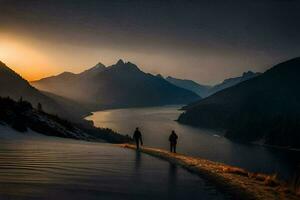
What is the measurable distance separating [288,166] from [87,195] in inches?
6319

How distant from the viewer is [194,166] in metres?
30.4

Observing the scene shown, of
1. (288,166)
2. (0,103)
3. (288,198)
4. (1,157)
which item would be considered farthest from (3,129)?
(288,166)

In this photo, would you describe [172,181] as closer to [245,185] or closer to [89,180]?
[245,185]

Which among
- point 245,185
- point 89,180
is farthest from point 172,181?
point 89,180

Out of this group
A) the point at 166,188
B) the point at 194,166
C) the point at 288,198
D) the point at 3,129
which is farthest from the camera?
the point at 3,129

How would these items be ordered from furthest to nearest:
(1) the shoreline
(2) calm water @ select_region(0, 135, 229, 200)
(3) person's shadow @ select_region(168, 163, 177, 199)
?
(1) the shoreline → (3) person's shadow @ select_region(168, 163, 177, 199) → (2) calm water @ select_region(0, 135, 229, 200)

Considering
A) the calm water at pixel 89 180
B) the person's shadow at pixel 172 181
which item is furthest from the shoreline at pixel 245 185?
the person's shadow at pixel 172 181

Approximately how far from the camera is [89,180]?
786 inches

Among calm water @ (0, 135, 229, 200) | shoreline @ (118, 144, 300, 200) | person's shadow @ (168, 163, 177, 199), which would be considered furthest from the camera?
shoreline @ (118, 144, 300, 200)

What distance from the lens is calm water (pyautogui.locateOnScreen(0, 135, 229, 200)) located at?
1661 centimetres

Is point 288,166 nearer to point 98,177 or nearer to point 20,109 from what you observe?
point 20,109

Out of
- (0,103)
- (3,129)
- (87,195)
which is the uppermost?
(0,103)

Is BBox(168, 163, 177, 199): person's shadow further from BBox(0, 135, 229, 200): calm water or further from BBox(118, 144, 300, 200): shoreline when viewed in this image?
BBox(118, 144, 300, 200): shoreline

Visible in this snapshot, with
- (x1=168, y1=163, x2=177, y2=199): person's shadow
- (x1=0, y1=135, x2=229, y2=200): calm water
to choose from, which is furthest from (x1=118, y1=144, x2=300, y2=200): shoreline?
(x1=168, y1=163, x2=177, y2=199): person's shadow
